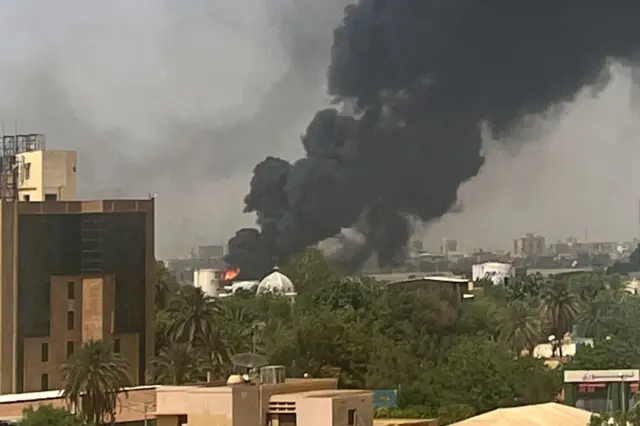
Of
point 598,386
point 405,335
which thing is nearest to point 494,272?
point 405,335

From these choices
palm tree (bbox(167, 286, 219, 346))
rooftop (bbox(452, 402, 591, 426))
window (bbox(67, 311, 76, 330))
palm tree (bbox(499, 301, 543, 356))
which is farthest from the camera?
palm tree (bbox(499, 301, 543, 356))

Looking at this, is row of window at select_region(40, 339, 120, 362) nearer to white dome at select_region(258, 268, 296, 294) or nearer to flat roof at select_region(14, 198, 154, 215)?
flat roof at select_region(14, 198, 154, 215)

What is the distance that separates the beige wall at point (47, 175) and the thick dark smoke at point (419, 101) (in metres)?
1.67

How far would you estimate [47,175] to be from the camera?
9.74 metres

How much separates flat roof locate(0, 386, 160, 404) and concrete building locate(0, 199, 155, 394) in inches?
2.1

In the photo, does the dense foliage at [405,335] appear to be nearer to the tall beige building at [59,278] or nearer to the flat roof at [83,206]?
the tall beige building at [59,278]

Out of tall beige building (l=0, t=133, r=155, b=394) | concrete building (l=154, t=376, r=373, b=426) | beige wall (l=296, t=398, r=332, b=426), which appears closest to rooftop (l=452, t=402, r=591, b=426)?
concrete building (l=154, t=376, r=373, b=426)

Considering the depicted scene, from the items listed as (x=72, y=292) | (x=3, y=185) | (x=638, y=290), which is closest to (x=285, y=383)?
(x=72, y=292)

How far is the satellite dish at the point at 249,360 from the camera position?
30.8 feet

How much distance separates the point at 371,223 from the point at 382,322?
0.92 metres

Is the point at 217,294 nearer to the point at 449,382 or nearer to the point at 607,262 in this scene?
the point at 449,382

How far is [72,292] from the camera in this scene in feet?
30.7

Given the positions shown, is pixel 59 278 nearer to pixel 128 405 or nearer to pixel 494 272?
pixel 128 405

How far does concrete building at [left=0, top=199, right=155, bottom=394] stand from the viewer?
909 cm
